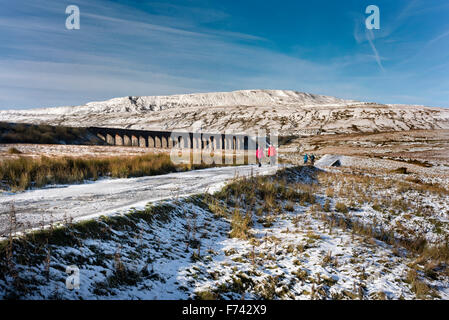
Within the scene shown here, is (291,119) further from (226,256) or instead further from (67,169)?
(226,256)

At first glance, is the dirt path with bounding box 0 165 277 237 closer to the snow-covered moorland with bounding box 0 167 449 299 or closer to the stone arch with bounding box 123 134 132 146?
the snow-covered moorland with bounding box 0 167 449 299

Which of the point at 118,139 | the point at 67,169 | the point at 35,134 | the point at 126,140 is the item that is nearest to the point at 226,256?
the point at 67,169

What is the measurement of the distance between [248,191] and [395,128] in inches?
4080

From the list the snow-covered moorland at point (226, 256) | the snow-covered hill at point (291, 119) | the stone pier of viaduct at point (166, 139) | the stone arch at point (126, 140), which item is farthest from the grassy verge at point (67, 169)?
the snow-covered hill at point (291, 119)

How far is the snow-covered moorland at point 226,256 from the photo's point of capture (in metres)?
4.01

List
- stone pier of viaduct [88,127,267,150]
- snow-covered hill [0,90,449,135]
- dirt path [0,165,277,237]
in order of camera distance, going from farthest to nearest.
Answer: snow-covered hill [0,90,449,135] → stone pier of viaduct [88,127,267,150] → dirt path [0,165,277,237]

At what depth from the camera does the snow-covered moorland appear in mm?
4008

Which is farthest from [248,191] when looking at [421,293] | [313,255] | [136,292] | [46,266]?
[46,266]

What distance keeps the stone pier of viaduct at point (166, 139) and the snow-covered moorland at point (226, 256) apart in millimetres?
40502

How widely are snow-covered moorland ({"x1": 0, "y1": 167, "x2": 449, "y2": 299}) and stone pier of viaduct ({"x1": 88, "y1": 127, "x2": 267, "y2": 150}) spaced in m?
40.5

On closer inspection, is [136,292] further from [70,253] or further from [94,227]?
[94,227]

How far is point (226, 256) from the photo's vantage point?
6.06 m

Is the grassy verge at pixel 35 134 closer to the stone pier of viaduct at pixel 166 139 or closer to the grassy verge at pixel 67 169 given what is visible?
the stone pier of viaduct at pixel 166 139

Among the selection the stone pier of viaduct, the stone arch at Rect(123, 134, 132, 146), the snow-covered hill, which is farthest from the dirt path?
the snow-covered hill
